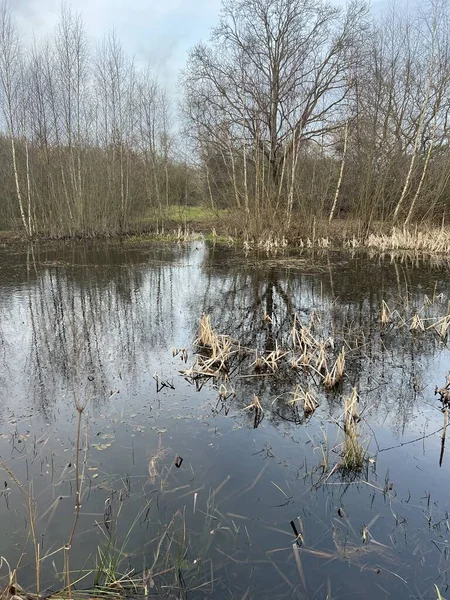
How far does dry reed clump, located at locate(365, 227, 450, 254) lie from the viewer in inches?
579

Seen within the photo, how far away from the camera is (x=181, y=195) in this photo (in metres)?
30.5

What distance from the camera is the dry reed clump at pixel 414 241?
14695 millimetres

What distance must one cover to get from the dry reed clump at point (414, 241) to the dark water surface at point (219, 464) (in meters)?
8.03

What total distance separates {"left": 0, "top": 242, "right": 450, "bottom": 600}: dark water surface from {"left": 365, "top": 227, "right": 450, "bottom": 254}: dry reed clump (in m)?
8.03

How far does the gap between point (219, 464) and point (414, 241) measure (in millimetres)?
14227

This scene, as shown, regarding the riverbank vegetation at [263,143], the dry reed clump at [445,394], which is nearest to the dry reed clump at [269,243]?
the riverbank vegetation at [263,143]

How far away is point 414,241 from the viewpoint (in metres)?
15.6

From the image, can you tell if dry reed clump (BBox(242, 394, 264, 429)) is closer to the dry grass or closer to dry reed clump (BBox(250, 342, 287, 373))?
dry reed clump (BBox(250, 342, 287, 373))

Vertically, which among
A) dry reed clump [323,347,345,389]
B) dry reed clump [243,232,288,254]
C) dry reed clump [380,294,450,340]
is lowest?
dry reed clump [323,347,345,389]

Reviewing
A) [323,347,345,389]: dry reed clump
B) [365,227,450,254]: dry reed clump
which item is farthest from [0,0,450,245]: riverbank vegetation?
[323,347,345,389]: dry reed clump

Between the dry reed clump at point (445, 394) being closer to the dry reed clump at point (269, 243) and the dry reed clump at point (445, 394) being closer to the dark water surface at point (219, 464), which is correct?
the dark water surface at point (219, 464)

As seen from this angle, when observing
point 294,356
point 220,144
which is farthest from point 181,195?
point 294,356

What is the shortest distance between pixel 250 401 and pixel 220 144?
19.8 meters

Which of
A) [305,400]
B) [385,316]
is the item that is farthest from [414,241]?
[305,400]
